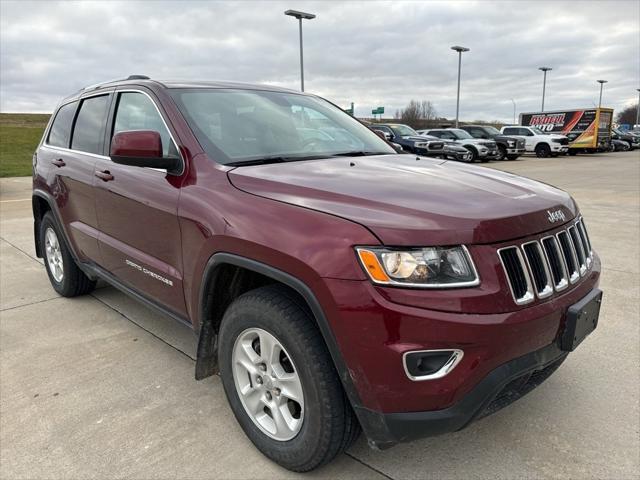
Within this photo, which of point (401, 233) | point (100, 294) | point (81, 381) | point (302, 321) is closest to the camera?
point (401, 233)

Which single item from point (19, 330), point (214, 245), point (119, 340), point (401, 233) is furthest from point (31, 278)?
point (401, 233)

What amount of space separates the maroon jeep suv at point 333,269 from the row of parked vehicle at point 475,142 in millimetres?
15709

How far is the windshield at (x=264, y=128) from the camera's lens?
2785mm

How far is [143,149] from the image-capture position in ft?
8.59

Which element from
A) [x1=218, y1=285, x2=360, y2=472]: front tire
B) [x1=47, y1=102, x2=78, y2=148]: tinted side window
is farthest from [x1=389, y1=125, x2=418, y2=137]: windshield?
[x1=218, y1=285, x2=360, y2=472]: front tire

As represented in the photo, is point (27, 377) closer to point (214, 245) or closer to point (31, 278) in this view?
point (214, 245)

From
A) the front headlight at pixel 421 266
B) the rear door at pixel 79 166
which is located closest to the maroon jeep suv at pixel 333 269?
the front headlight at pixel 421 266

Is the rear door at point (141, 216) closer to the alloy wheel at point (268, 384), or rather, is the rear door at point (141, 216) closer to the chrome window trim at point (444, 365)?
the alloy wheel at point (268, 384)

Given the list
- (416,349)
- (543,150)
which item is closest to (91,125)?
(416,349)

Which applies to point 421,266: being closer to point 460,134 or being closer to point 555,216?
point 555,216

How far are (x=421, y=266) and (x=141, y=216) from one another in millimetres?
1813

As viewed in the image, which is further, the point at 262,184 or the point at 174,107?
the point at 174,107

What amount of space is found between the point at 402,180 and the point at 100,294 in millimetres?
3399

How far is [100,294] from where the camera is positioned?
470 cm
